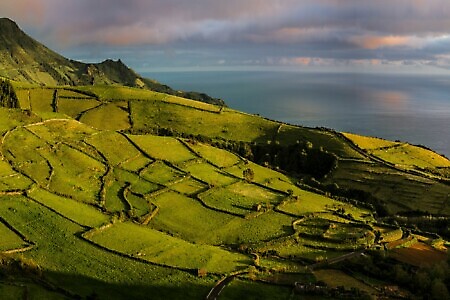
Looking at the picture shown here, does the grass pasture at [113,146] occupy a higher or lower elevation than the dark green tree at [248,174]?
A: higher

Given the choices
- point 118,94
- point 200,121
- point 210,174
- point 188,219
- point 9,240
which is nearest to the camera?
point 9,240

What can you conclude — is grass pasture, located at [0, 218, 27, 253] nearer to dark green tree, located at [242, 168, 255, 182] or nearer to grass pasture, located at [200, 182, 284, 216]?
grass pasture, located at [200, 182, 284, 216]

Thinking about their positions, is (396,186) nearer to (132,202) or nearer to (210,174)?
(210,174)

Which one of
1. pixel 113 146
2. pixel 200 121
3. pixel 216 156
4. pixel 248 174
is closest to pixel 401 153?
pixel 248 174

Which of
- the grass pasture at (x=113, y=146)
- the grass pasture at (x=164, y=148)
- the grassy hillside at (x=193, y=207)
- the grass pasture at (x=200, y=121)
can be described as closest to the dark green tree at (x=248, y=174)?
the grassy hillside at (x=193, y=207)

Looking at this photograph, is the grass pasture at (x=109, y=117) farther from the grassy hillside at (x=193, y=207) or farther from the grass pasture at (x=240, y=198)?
the grass pasture at (x=240, y=198)

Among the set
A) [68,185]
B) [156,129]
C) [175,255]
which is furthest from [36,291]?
[156,129]

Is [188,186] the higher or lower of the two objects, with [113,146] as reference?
lower

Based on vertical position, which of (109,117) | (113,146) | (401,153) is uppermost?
(109,117)

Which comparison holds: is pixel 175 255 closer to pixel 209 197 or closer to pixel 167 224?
pixel 167 224
